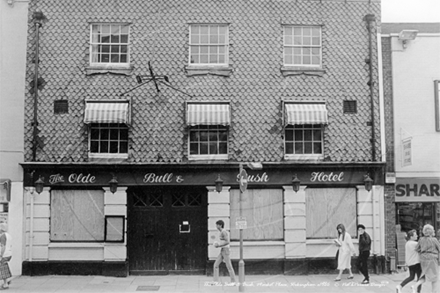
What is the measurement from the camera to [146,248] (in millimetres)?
18422

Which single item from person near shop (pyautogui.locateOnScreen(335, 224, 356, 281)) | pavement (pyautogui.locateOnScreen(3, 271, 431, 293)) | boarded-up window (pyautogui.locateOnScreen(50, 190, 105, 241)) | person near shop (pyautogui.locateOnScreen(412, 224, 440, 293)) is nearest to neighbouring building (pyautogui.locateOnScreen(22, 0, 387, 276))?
boarded-up window (pyautogui.locateOnScreen(50, 190, 105, 241))

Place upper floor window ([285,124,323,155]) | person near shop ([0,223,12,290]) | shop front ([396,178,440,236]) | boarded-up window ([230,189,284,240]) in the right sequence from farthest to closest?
shop front ([396,178,440,236]), upper floor window ([285,124,323,155]), boarded-up window ([230,189,284,240]), person near shop ([0,223,12,290])

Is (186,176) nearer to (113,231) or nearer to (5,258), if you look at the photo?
(113,231)

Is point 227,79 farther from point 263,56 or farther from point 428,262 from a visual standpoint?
point 428,262

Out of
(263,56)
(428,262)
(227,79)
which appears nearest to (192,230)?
(227,79)

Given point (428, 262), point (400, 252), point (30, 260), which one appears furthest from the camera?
point (400, 252)

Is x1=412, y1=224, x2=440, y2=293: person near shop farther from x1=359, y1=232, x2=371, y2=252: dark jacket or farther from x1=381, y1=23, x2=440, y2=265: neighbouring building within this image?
x1=381, y1=23, x2=440, y2=265: neighbouring building

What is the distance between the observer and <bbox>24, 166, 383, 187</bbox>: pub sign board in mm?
18156

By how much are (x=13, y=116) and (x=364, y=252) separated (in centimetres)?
1225

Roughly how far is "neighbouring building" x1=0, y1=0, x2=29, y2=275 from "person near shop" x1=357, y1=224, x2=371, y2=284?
1084 centimetres

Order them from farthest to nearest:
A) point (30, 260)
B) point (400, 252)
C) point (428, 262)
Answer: point (400, 252), point (30, 260), point (428, 262)

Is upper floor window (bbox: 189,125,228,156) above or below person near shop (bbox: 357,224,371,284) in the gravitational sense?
above

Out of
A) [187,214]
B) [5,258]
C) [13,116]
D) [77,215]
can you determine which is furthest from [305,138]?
[5,258]

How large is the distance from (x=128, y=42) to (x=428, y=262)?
1170 centimetres
